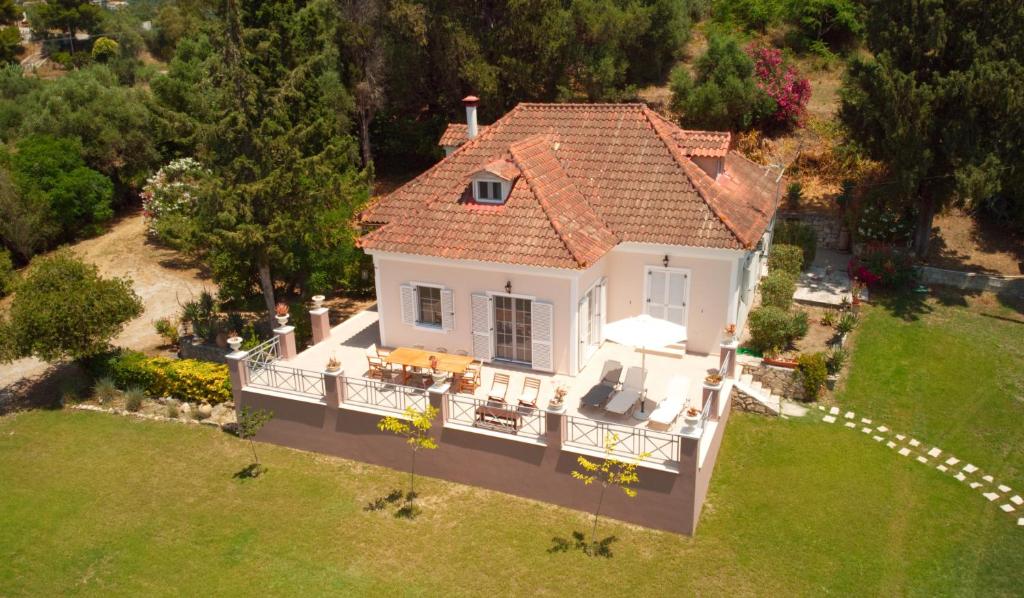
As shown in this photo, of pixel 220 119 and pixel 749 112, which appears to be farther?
pixel 749 112

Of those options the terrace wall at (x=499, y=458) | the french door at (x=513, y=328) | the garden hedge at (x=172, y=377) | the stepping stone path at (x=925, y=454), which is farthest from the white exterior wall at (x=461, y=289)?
the stepping stone path at (x=925, y=454)

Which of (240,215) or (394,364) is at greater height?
(240,215)

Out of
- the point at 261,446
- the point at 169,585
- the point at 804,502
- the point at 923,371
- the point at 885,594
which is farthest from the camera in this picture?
the point at 923,371

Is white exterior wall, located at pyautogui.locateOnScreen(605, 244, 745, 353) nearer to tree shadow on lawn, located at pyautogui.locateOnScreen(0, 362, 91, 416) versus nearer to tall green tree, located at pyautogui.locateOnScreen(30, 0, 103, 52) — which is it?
tree shadow on lawn, located at pyautogui.locateOnScreen(0, 362, 91, 416)

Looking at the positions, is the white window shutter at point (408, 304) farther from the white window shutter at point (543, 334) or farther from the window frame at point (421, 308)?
the white window shutter at point (543, 334)

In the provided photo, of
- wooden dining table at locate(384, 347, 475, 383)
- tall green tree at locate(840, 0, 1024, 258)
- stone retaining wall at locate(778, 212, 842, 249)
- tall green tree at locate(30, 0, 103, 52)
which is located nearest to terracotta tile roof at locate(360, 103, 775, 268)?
wooden dining table at locate(384, 347, 475, 383)

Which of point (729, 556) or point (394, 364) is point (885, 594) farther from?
point (394, 364)

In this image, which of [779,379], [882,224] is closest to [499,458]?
[779,379]

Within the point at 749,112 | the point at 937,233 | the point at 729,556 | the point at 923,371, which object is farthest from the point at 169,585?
the point at 749,112
